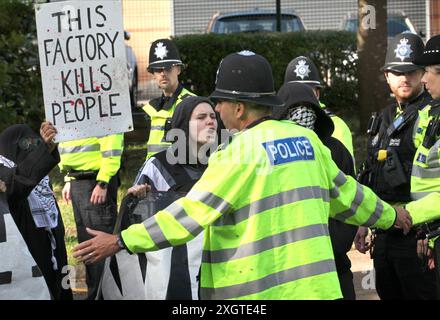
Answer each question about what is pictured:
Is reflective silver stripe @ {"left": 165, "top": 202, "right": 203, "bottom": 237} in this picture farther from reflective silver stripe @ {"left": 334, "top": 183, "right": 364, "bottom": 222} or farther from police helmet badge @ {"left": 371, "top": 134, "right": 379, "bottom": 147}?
police helmet badge @ {"left": 371, "top": 134, "right": 379, "bottom": 147}

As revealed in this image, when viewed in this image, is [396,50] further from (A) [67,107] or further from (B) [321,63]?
(B) [321,63]

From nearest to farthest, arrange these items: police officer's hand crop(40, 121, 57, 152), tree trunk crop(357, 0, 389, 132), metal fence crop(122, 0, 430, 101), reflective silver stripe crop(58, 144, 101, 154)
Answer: police officer's hand crop(40, 121, 57, 152)
reflective silver stripe crop(58, 144, 101, 154)
tree trunk crop(357, 0, 389, 132)
metal fence crop(122, 0, 430, 101)

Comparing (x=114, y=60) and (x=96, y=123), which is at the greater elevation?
(x=114, y=60)

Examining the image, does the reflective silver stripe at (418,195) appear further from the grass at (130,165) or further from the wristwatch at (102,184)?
the grass at (130,165)

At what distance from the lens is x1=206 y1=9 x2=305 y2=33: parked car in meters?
17.3

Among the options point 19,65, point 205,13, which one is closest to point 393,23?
point 205,13

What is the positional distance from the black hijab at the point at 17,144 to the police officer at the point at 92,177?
2451 millimetres

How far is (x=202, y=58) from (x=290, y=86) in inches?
359

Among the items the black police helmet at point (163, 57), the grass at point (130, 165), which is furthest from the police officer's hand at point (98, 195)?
the grass at point (130, 165)

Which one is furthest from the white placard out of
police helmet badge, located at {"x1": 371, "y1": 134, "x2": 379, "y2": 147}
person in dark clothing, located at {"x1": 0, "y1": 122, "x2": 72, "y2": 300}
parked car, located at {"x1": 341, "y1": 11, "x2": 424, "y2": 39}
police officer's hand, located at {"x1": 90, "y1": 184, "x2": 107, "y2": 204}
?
parked car, located at {"x1": 341, "y1": 11, "x2": 424, "y2": 39}

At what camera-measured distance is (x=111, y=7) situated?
20.8ft

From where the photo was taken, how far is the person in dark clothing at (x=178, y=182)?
17.2 ft

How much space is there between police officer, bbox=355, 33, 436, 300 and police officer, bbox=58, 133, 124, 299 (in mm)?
2629
